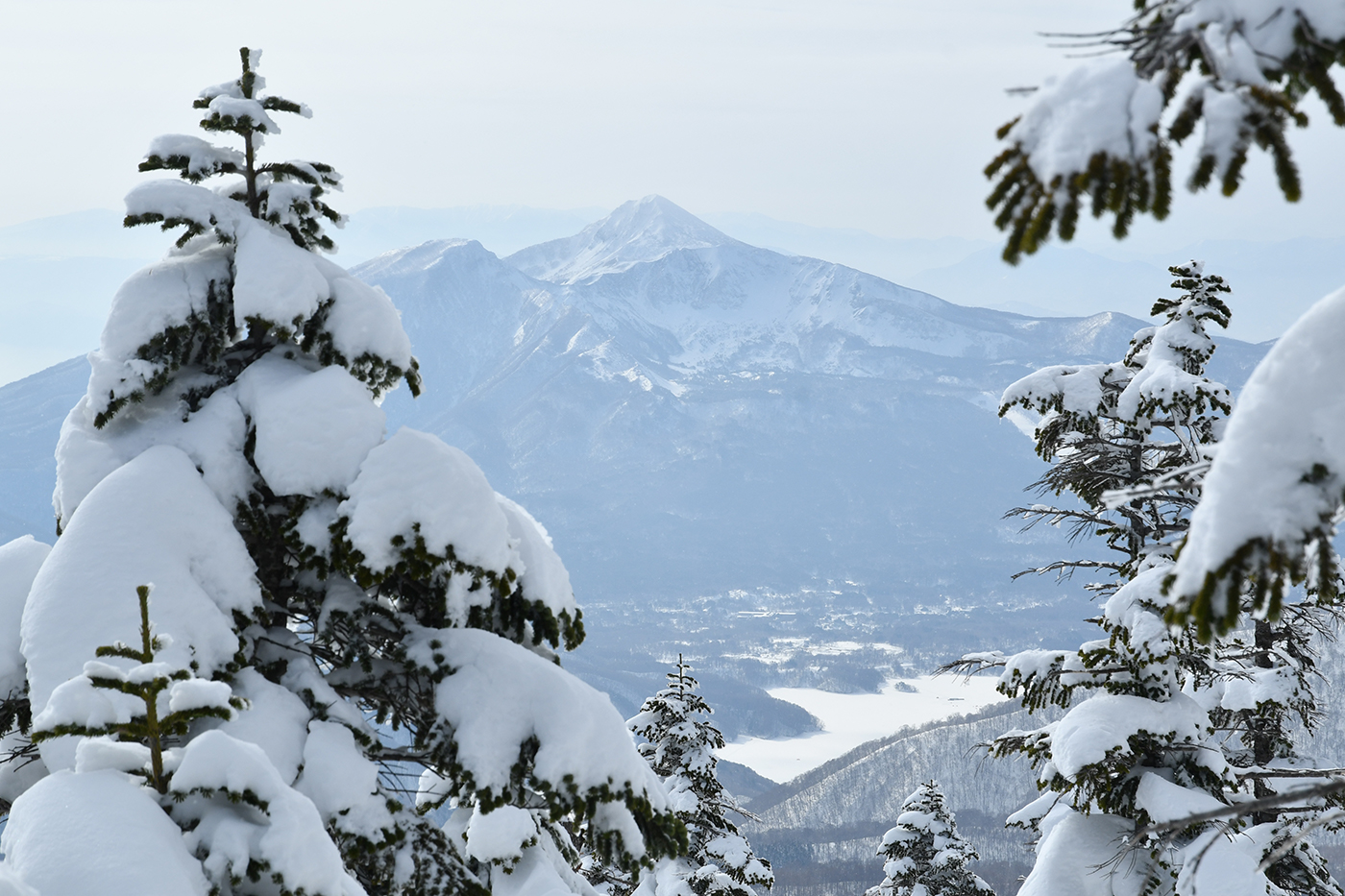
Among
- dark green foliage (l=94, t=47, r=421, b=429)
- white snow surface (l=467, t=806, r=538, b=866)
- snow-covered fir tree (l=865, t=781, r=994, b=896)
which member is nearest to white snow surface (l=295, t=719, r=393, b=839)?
dark green foliage (l=94, t=47, r=421, b=429)

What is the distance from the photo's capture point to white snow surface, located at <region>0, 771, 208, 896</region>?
4.09 meters

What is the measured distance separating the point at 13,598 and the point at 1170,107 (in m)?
6.71

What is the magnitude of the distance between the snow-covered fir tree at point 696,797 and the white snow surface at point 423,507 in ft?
37.0

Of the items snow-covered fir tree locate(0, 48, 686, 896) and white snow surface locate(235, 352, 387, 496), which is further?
white snow surface locate(235, 352, 387, 496)

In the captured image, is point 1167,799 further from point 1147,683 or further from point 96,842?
point 96,842

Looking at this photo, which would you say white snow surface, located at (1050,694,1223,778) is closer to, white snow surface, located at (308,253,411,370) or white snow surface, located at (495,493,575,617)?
white snow surface, located at (495,493,575,617)

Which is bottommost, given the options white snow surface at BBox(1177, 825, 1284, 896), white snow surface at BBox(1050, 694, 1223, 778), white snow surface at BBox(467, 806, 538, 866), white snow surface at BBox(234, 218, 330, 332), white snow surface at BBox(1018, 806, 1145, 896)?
white snow surface at BBox(467, 806, 538, 866)

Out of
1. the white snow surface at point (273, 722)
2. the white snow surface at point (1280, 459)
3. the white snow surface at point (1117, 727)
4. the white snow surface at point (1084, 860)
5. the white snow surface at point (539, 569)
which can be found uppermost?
the white snow surface at point (1280, 459)

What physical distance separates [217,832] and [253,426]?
9.80 ft

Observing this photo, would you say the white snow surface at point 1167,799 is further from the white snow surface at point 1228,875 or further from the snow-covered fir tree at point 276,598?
the snow-covered fir tree at point 276,598

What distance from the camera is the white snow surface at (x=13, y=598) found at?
6.07 meters

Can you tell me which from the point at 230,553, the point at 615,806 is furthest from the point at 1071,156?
the point at 230,553

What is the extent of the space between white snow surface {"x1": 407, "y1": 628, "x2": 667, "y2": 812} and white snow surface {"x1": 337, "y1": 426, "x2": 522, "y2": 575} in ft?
2.04

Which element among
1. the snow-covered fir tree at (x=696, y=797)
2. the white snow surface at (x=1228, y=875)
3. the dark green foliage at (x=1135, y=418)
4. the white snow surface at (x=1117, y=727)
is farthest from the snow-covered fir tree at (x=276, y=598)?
the snow-covered fir tree at (x=696, y=797)
